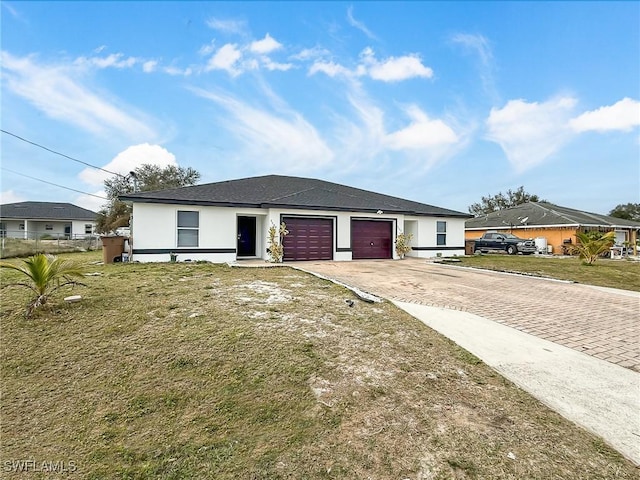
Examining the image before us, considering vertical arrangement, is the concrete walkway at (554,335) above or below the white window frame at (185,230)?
below

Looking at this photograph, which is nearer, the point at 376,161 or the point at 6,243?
the point at 6,243

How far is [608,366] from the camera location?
4.26 meters

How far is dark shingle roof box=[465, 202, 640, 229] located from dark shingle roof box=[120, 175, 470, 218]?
1306 centimetres

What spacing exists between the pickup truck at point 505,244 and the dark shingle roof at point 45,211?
3990 cm

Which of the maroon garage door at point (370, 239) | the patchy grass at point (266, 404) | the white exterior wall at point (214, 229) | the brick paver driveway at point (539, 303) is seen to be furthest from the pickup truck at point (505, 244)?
the patchy grass at point (266, 404)

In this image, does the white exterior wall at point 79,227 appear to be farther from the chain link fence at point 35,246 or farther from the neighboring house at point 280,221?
the neighboring house at point 280,221

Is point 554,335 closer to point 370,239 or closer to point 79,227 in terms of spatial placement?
point 370,239

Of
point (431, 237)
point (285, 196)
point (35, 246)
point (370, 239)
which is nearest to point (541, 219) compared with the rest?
point (431, 237)

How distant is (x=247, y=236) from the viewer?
1766 cm

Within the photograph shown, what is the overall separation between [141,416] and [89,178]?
3344 centimetres

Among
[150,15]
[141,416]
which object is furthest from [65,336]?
[150,15]

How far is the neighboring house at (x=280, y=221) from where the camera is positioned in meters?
13.8

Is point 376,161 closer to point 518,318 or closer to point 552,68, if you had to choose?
point 552,68

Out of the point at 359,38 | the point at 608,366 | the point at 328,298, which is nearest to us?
the point at 608,366
